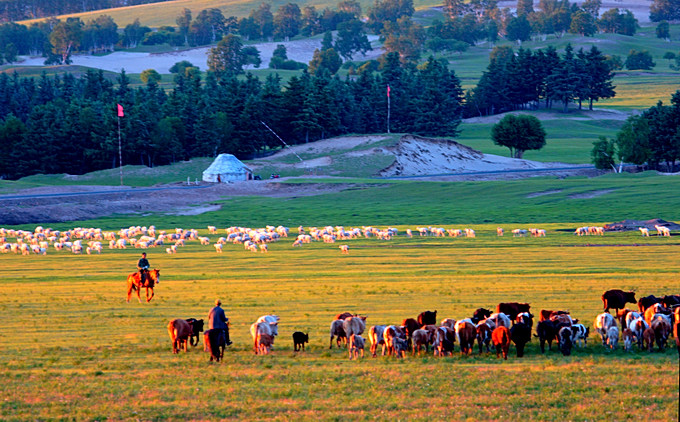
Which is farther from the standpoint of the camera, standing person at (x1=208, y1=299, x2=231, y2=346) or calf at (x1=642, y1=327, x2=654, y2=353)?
calf at (x1=642, y1=327, x2=654, y2=353)

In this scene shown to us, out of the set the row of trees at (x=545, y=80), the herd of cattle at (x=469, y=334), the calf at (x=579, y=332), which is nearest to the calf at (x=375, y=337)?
the herd of cattle at (x=469, y=334)

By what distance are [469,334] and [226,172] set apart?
76.3m

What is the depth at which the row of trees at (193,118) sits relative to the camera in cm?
11112

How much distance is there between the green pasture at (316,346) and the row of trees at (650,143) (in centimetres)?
4950

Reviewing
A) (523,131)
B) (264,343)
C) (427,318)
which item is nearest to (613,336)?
(427,318)

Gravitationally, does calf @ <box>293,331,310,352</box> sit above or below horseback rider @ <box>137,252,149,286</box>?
below

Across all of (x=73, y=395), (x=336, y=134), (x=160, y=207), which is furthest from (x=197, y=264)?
(x=336, y=134)

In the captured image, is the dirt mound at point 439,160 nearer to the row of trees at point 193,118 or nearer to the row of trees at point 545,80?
the row of trees at point 193,118

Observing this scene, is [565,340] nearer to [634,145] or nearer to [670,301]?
[670,301]

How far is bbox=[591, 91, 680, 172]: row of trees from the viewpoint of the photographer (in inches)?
3607

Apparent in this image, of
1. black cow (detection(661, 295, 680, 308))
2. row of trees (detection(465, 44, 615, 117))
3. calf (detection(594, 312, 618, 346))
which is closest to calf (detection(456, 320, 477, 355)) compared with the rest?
calf (detection(594, 312, 618, 346))

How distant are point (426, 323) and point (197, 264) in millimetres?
21404

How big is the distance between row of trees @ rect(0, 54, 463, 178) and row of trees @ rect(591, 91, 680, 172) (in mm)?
41181

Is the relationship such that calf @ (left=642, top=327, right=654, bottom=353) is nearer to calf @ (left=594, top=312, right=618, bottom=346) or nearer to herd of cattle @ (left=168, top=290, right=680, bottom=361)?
herd of cattle @ (left=168, top=290, right=680, bottom=361)
